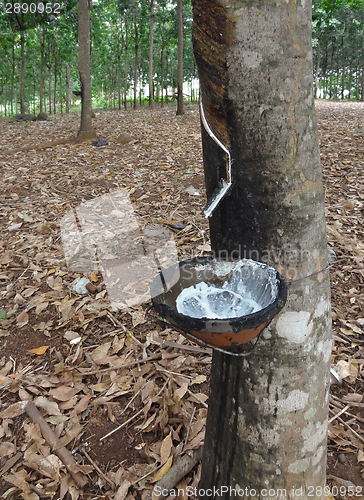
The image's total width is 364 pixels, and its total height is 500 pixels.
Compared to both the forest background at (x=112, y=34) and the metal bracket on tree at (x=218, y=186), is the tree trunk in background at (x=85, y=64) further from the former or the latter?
the metal bracket on tree at (x=218, y=186)

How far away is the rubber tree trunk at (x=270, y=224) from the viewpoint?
1146 mm

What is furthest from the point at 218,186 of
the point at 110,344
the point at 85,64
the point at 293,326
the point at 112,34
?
the point at 112,34

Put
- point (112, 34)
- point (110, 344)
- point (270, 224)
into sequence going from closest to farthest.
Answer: point (270, 224), point (110, 344), point (112, 34)

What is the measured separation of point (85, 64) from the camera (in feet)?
27.7

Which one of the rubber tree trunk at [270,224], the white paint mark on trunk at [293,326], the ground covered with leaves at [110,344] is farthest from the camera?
the ground covered with leaves at [110,344]

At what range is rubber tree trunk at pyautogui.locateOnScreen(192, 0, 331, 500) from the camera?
1146 mm

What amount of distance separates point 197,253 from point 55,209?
2.68m

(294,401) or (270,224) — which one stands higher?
(270,224)

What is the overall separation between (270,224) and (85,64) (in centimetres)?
886

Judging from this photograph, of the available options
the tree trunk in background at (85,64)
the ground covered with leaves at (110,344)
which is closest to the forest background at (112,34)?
the tree trunk in background at (85,64)

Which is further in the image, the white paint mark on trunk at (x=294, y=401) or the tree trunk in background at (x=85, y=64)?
the tree trunk in background at (x=85, y=64)

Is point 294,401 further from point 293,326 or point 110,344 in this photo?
point 110,344

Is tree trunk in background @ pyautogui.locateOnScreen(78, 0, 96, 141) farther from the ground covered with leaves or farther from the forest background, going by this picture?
the ground covered with leaves

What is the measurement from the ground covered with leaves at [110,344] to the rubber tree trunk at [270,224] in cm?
80
